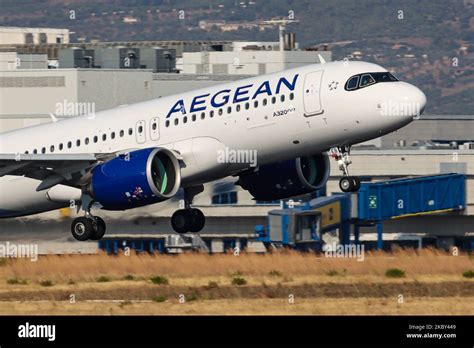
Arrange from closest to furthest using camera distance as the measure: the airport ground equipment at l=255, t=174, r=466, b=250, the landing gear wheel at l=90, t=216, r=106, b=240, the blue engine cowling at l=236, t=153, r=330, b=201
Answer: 1. the landing gear wheel at l=90, t=216, r=106, b=240
2. the blue engine cowling at l=236, t=153, r=330, b=201
3. the airport ground equipment at l=255, t=174, r=466, b=250

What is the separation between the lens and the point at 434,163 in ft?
278

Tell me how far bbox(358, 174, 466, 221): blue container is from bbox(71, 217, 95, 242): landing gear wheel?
86.9ft

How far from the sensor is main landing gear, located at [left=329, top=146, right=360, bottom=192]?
46.8 meters

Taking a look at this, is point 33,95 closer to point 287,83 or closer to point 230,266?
point 230,266

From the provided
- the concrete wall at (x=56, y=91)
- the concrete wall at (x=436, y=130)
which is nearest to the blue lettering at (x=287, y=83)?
the concrete wall at (x=56, y=91)

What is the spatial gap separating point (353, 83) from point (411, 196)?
3346cm

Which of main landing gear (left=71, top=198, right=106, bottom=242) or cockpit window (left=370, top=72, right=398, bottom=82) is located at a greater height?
cockpit window (left=370, top=72, right=398, bottom=82)

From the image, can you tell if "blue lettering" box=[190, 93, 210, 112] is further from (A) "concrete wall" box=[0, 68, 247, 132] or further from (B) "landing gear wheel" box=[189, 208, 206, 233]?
(A) "concrete wall" box=[0, 68, 247, 132]

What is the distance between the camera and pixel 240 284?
153 feet

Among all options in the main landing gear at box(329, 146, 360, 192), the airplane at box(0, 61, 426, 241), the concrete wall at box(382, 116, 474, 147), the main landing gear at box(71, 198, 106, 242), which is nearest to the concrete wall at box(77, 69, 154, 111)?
the concrete wall at box(382, 116, 474, 147)

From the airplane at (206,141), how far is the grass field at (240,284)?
7.46 ft

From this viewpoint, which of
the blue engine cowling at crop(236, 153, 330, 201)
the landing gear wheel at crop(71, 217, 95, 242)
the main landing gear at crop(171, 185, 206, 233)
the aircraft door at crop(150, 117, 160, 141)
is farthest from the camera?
the main landing gear at crop(171, 185, 206, 233)

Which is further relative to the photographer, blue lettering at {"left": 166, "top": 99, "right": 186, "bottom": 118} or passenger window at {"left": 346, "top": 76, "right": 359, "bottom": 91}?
blue lettering at {"left": 166, "top": 99, "right": 186, "bottom": 118}
